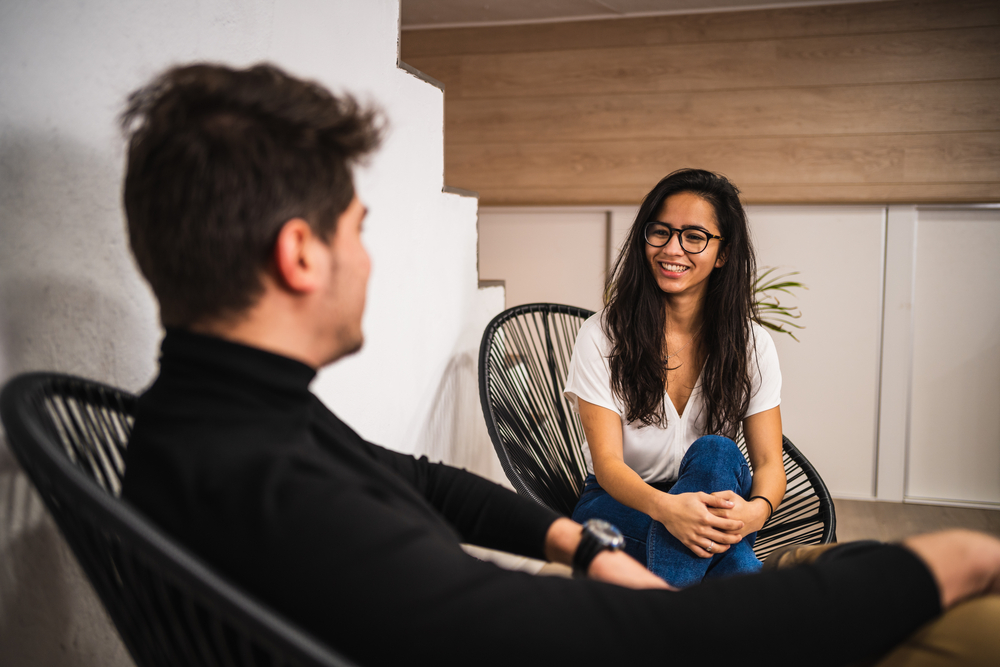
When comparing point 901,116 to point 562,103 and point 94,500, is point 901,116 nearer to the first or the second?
point 562,103

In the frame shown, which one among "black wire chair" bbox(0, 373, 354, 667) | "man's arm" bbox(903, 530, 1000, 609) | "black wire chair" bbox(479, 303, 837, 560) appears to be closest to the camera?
"black wire chair" bbox(0, 373, 354, 667)

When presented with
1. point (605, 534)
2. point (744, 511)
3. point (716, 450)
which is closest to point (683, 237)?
point (716, 450)

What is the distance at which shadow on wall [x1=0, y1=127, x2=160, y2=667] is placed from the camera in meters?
0.68


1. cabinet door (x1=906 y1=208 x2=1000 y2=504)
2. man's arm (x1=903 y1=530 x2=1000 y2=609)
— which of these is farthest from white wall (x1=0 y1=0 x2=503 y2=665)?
cabinet door (x1=906 y1=208 x2=1000 y2=504)

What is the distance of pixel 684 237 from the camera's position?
56.3 inches

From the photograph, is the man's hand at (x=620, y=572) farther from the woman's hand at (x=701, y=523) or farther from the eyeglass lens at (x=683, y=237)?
the eyeglass lens at (x=683, y=237)

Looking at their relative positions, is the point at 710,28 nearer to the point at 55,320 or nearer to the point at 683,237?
the point at 683,237

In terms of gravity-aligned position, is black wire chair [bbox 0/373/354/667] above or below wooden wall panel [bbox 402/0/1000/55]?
below

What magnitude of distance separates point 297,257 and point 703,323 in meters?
1.16

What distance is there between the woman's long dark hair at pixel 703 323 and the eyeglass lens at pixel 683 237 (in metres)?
0.03

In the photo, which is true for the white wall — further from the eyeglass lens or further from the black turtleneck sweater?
the eyeglass lens

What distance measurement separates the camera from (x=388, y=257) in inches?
57.1

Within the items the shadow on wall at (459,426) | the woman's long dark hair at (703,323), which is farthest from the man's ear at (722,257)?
the shadow on wall at (459,426)

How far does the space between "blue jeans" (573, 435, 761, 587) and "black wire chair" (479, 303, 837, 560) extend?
0.15m
